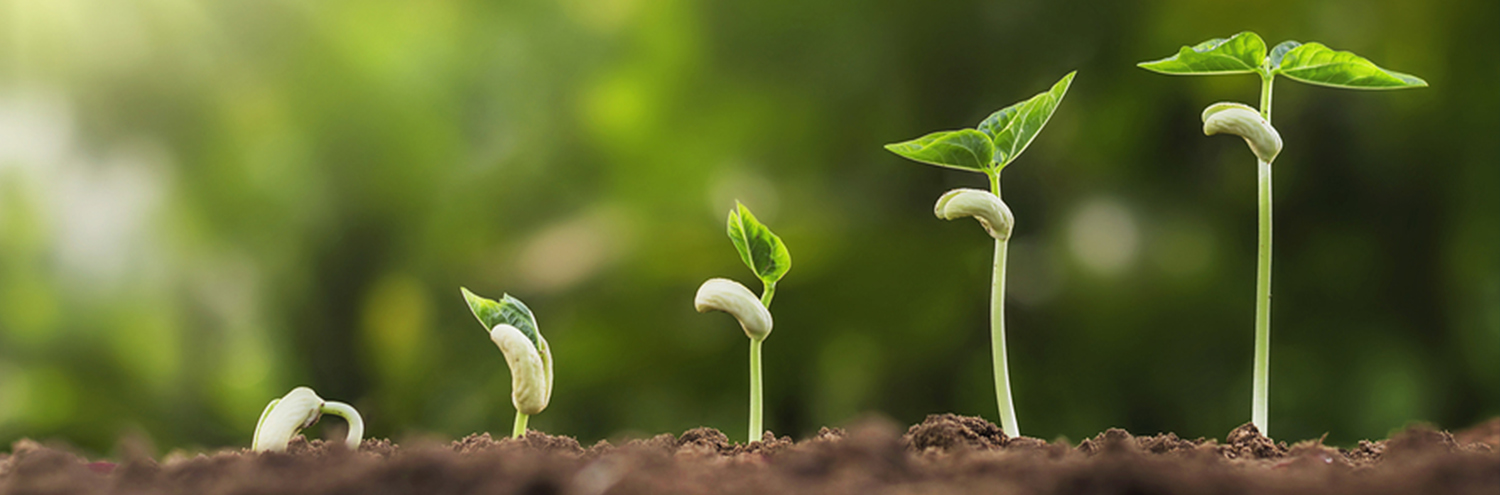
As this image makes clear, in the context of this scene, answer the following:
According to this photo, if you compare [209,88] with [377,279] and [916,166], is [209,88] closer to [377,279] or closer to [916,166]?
[377,279]

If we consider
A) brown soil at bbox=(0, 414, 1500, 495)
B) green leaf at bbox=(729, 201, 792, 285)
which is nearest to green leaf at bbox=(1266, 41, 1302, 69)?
brown soil at bbox=(0, 414, 1500, 495)

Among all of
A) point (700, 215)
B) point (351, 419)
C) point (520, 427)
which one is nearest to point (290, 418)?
point (351, 419)

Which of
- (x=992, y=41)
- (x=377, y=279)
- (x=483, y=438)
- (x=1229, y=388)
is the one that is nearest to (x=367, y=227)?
Answer: (x=377, y=279)

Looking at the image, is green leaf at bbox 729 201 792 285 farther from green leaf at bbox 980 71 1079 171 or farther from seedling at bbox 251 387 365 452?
seedling at bbox 251 387 365 452

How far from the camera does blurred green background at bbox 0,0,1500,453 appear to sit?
1.10 metres

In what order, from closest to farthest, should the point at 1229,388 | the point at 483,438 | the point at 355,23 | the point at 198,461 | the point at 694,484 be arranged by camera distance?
the point at 694,484, the point at 198,461, the point at 483,438, the point at 1229,388, the point at 355,23

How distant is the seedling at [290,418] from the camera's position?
679mm

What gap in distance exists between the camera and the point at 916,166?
1.13m

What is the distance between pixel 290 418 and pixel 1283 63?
0.87 meters

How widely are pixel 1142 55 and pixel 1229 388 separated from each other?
0.45 metres

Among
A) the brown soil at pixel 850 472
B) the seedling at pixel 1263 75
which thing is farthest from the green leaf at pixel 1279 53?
the brown soil at pixel 850 472

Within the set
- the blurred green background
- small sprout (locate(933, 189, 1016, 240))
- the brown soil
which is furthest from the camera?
the blurred green background

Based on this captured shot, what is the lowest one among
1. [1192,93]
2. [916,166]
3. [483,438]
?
[483,438]

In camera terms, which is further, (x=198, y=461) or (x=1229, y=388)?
(x=1229, y=388)
